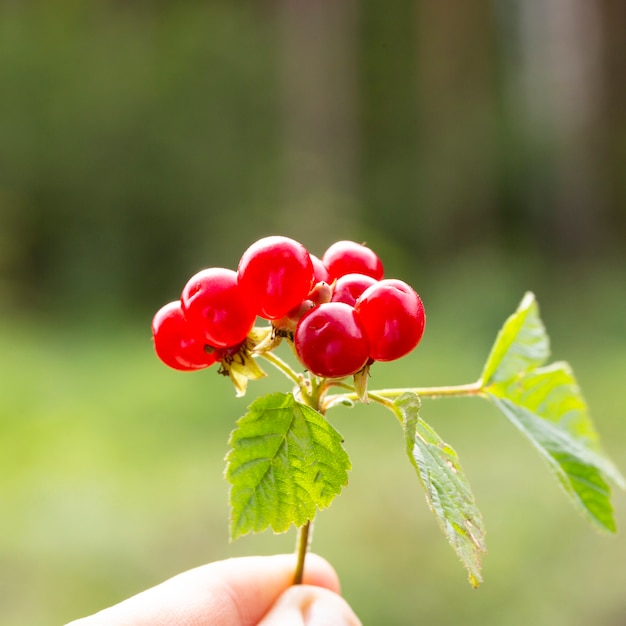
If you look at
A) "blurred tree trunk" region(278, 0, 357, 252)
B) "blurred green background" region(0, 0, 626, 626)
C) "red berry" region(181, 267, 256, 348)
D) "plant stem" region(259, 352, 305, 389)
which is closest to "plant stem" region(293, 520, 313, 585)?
"plant stem" region(259, 352, 305, 389)

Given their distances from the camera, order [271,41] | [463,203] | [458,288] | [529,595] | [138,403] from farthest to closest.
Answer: [271,41] → [463,203] → [458,288] → [138,403] → [529,595]

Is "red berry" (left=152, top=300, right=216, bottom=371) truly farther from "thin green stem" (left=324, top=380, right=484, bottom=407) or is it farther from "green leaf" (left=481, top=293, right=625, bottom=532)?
"green leaf" (left=481, top=293, right=625, bottom=532)

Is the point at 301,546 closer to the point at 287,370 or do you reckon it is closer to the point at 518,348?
the point at 287,370

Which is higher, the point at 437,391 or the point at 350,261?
the point at 350,261

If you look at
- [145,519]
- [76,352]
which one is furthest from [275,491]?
[76,352]

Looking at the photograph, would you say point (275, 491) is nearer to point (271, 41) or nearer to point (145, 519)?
point (145, 519)

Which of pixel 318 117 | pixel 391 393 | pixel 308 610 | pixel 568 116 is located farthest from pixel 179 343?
pixel 318 117

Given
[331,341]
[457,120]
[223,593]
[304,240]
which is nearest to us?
[331,341]
